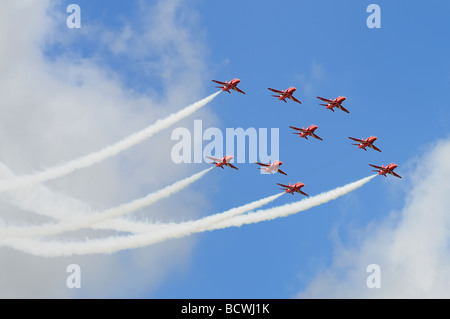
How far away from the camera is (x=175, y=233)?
18888 cm
